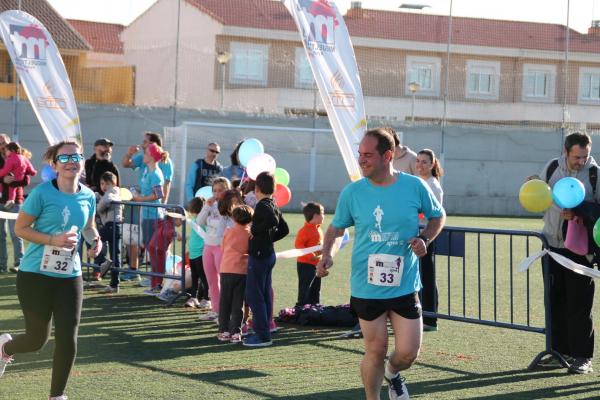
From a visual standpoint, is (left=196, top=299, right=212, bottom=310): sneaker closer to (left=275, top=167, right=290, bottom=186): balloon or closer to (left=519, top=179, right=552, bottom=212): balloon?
(left=275, top=167, right=290, bottom=186): balloon

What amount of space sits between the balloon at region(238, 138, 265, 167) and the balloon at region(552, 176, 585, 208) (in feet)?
17.0

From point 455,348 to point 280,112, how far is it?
23.2 meters

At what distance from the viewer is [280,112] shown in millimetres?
32562

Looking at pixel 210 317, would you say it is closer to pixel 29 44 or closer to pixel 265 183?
pixel 265 183

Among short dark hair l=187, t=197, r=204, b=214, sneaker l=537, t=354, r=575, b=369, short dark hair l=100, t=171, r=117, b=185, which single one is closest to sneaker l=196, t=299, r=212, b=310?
short dark hair l=187, t=197, r=204, b=214

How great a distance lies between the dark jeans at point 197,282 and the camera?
464 inches

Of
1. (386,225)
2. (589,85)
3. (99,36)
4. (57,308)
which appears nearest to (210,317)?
(57,308)

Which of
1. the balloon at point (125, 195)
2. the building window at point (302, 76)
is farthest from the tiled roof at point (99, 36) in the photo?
the balloon at point (125, 195)

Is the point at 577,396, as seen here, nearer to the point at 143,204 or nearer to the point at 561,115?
the point at 143,204

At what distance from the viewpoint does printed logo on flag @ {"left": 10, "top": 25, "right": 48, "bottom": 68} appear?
15008mm

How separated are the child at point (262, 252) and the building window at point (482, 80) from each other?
26082mm

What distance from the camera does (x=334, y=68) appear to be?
1117 centimetres

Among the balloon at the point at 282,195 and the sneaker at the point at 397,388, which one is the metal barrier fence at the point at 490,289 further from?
the sneaker at the point at 397,388

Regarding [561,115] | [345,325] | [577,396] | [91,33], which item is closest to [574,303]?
[577,396]
